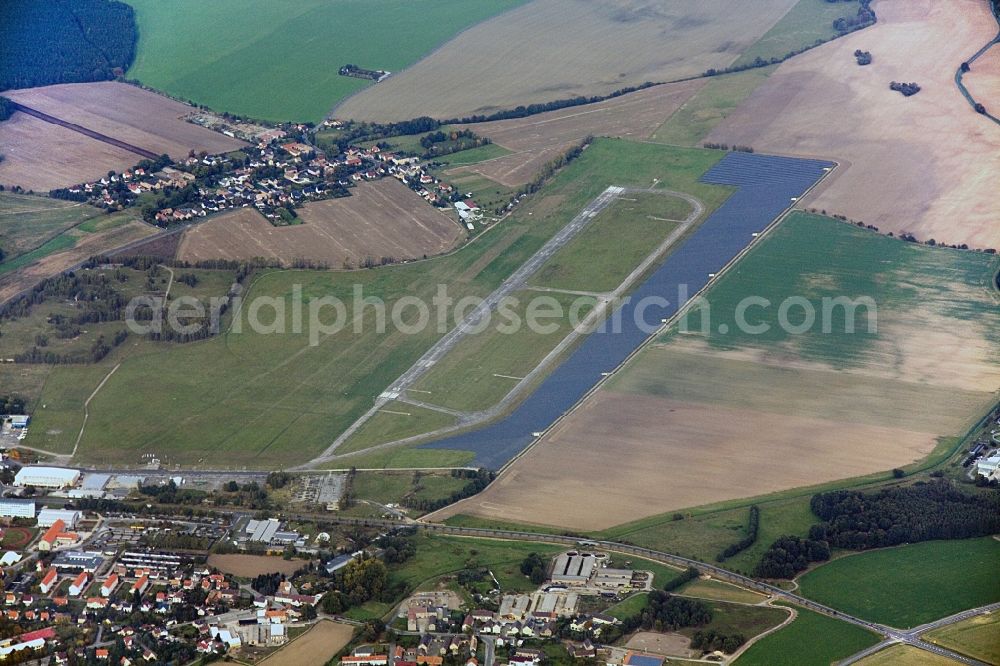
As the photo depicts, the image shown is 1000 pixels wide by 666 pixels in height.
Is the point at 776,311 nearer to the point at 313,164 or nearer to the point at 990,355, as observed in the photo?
the point at 990,355

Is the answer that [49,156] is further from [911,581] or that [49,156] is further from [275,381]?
[911,581]

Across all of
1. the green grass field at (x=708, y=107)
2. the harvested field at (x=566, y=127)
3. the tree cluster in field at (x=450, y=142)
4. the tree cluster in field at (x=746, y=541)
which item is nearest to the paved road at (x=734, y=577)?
the tree cluster in field at (x=746, y=541)

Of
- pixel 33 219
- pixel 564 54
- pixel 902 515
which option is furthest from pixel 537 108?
pixel 902 515

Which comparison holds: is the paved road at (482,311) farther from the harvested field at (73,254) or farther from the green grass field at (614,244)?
the harvested field at (73,254)

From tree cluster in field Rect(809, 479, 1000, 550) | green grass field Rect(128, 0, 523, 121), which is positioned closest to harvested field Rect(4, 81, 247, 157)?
green grass field Rect(128, 0, 523, 121)

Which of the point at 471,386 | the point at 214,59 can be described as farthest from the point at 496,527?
the point at 214,59
